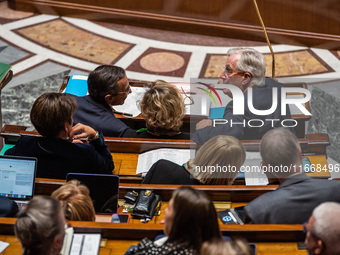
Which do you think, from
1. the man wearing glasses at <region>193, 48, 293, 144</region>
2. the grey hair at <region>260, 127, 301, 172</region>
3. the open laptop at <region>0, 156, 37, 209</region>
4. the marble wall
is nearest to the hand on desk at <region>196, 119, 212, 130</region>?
the man wearing glasses at <region>193, 48, 293, 144</region>

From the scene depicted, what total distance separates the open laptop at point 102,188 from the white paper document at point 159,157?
1.70 feet

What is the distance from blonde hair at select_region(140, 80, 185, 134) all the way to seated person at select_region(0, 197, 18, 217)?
1205mm

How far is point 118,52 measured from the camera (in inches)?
237

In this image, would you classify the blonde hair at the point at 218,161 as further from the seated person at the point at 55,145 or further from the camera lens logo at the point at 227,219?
the seated person at the point at 55,145

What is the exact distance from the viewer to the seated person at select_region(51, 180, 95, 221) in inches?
86.6

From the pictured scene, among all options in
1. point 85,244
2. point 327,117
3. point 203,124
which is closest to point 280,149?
point 203,124

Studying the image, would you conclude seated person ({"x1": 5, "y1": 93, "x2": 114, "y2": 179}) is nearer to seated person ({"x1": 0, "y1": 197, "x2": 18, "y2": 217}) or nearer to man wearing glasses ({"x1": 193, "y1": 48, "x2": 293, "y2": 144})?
seated person ({"x1": 0, "y1": 197, "x2": 18, "y2": 217})

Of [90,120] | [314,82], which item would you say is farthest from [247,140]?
[314,82]

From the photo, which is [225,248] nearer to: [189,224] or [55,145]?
[189,224]

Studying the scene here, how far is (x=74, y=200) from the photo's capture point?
7.29 feet

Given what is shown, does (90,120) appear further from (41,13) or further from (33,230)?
(41,13)

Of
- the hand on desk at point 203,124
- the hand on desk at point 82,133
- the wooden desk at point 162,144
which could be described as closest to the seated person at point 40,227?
the hand on desk at point 82,133

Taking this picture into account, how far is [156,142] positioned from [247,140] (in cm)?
61

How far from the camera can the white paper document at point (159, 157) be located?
3.18 meters
